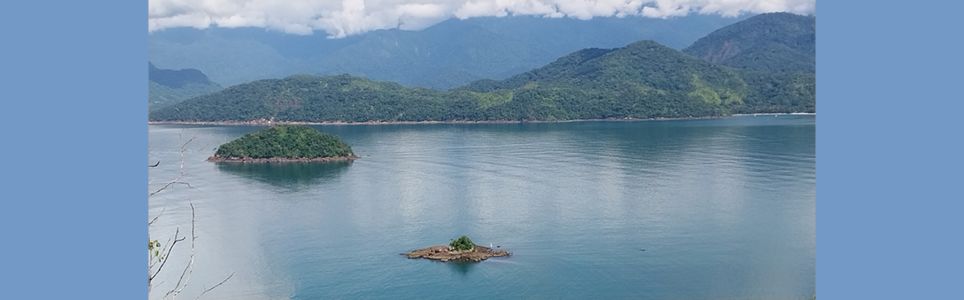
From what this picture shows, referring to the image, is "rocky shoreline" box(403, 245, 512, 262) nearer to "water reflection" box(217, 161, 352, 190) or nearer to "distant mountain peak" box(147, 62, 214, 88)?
"water reflection" box(217, 161, 352, 190)

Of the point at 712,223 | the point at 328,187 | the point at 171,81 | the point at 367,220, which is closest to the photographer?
the point at 712,223

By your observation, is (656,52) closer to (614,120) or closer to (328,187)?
(614,120)

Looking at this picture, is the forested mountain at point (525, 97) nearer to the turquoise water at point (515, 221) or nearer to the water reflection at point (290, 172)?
the turquoise water at point (515, 221)

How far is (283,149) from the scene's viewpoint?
18719 millimetres

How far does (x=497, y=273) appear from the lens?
861 centimetres

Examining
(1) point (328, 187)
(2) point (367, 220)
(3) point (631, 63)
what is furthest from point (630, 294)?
(3) point (631, 63)

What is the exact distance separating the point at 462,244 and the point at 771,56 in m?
37.2

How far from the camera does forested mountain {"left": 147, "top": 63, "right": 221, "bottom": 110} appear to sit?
123ft

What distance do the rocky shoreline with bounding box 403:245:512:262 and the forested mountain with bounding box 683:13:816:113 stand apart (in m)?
28.1

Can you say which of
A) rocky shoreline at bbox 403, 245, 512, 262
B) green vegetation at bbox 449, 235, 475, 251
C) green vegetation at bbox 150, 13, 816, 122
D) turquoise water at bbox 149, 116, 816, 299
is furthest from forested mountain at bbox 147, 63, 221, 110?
green vegetation at bbox 449, 235, 475, 251

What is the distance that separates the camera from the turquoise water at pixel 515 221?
8289mm

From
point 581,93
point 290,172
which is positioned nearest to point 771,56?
point 581,93

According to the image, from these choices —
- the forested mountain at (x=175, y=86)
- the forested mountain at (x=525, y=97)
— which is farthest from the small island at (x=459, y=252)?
the forested mountain at (x=175, y=86)

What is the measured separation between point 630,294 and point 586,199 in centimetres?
493
